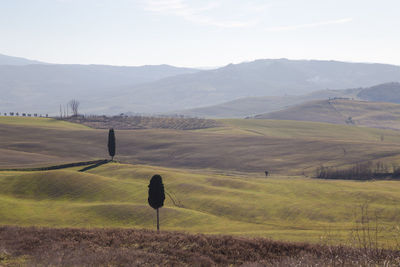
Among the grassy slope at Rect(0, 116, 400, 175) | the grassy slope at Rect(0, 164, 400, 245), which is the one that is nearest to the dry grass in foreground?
the grassy slope at Rect(0, 164, 400, 245)

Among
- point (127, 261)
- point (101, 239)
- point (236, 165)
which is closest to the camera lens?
point (127, 261)

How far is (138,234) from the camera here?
98.4ft

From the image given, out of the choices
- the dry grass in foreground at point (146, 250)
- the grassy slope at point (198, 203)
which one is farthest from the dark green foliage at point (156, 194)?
the dry grass in foreground at point (146, 250)

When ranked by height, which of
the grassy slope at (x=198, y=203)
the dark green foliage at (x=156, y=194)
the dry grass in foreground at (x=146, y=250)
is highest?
the dry grass in foreground at (x=146, y=250)

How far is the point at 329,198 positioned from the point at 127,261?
219 feet

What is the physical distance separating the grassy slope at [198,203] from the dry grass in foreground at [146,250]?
2430 cm

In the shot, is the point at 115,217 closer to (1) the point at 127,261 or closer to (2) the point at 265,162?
(1) the point at 127,261

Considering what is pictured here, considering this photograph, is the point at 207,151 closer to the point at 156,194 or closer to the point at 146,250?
the point at 156,194

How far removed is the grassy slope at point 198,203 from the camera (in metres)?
63.4

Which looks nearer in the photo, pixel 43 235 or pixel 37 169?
pixel 43 235

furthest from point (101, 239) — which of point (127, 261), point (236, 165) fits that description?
point (236, 165)

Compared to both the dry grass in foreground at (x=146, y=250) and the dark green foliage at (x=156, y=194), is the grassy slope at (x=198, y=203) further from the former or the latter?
the dry grass in foreground at (x=146, y=250)

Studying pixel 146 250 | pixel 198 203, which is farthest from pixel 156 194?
pixel 146 250

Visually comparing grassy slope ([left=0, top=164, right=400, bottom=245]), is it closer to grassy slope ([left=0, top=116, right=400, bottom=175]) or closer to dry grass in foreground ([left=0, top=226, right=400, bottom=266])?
dry grass in foreground ([left=0, top=226, right=400, bottom=266])
